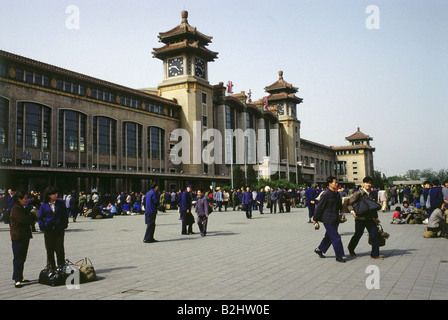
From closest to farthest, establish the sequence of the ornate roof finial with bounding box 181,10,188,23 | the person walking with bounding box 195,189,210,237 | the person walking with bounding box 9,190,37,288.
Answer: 1. the person walking with bounding box 9,190,37,288
2. the person walking with bounding box 195,189,210,237
3. the ornate roof finial with bounding box 181,10,188,23

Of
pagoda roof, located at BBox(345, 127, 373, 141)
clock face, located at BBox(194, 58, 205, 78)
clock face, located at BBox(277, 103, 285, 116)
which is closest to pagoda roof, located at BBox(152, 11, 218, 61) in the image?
clock face, located at BBox(194, 58, 205, 78)

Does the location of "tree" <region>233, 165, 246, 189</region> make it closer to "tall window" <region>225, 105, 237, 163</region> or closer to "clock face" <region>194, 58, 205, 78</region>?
"tall window" <region>225, 105, 237, 163</region>

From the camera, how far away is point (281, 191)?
2698cm

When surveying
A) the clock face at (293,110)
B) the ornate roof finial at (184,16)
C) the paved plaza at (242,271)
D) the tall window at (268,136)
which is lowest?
the paved plaza at (242,271)

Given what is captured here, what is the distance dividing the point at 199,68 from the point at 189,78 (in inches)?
132

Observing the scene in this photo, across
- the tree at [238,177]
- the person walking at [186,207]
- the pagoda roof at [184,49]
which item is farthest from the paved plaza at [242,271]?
the pagoda roof at [184,49]

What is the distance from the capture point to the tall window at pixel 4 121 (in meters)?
33.4

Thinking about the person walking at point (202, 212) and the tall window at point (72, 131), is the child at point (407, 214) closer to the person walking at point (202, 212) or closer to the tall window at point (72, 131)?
the person walking at point (202, 212)

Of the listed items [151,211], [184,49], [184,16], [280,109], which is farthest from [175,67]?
[151,211]

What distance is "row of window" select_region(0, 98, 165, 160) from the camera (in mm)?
35125

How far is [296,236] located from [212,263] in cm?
515

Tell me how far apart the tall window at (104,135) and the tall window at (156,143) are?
602cm

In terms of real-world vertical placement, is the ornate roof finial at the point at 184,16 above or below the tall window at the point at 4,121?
above

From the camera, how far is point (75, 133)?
40.6 m
